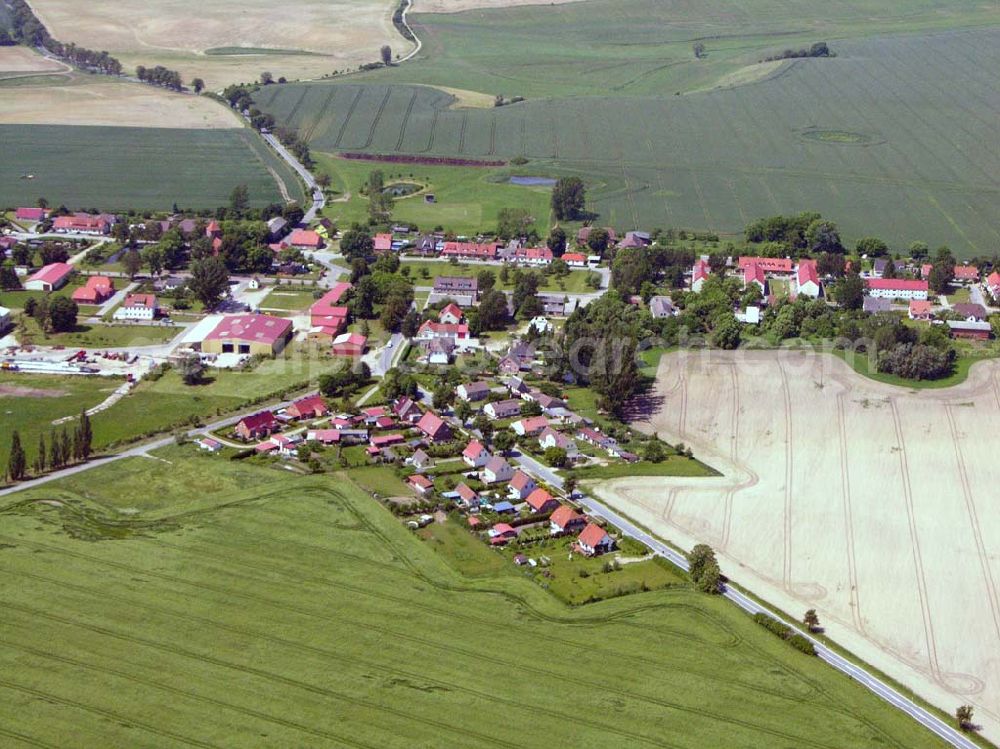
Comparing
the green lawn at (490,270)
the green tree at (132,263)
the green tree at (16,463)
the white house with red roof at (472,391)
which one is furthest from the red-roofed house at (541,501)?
the green tree at (132,263)

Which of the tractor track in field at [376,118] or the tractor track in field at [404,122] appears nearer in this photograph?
the tractor track in field at [404,122]

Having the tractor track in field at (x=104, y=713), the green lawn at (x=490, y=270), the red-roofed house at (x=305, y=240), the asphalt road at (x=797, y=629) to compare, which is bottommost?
the tractor track in field at (x=104, y=713)

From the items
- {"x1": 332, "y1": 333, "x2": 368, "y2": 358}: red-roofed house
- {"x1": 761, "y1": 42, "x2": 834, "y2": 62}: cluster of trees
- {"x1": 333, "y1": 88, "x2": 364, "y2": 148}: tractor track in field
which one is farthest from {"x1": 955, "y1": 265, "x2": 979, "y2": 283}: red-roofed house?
{"x1": 761, "y1": 42, "x2": 834, "y2": 62}: cluster of trees

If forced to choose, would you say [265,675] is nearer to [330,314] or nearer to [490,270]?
[330,314]

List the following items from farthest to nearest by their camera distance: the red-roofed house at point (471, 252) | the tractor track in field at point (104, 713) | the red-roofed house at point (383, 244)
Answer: the red-roofed house at point (383, 244)
the red-roofed house at point (471, 252)
the tractor track in field at point (104, 713)

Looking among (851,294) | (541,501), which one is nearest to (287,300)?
(541,501)

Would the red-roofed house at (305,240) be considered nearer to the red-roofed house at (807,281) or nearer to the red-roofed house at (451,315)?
the red-roofed house at (451,315)
